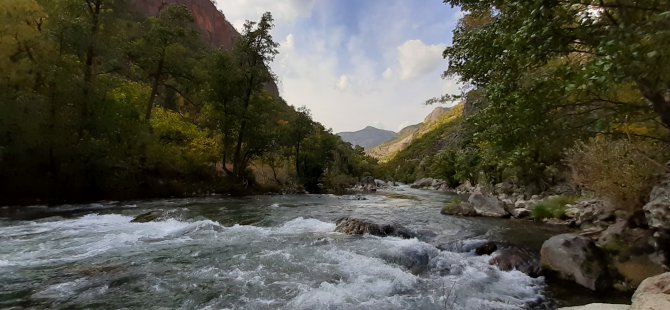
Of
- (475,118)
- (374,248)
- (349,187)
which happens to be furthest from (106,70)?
(349,187)

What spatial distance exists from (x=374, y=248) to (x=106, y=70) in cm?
2086

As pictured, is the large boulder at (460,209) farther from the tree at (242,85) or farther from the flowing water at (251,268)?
the tree at (242,85)

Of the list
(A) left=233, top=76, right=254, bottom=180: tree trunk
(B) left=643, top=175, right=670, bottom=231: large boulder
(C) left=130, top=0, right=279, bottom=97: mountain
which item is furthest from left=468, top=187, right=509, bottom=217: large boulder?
(C) left=130, top=0, right=279, bottom=97: mountain

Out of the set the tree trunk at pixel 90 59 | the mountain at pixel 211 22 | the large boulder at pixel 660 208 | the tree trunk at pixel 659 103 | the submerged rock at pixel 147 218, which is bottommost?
the submerged rock at pixel 147 218

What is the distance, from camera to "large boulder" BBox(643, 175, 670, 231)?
8.96 m

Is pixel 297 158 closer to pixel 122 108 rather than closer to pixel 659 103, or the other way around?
pixel 122 108

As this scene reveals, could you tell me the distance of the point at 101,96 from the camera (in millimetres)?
22312

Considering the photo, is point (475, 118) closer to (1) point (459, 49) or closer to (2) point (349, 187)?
(1) point (459, 49)

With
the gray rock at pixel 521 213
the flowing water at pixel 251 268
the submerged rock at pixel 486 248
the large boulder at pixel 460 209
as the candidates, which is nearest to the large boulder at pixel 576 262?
the flowing water at pixel 251 268

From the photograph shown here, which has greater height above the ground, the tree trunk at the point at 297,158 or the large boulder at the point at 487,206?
the tree trunk at the point at 297,158

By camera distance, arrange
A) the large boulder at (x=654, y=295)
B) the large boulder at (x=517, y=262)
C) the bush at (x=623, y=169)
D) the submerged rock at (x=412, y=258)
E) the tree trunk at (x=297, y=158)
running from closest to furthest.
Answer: the large boulder at (x=654, y=295) → the large boulder at (x=517, y=262) → the submerged rock at (x=412, y=258) → the bush at (x=623, y=169) → the tree trunk at (x=297, y=158)

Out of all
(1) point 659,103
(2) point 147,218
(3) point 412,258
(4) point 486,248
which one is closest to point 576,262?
(4) point 486,248

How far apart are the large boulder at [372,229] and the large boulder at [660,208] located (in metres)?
6.59

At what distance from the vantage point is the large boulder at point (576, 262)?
8352mm
